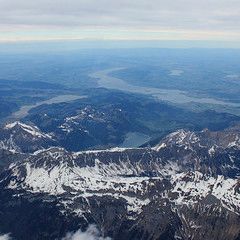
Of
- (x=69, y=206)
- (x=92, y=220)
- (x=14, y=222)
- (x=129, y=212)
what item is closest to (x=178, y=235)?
(x=129, y=212)

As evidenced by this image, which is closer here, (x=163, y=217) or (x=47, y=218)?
(x=163, y=217)

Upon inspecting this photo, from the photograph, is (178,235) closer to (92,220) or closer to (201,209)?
(201,209)

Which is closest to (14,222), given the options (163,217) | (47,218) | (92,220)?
(47,218)

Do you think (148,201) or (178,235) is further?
(148,201)

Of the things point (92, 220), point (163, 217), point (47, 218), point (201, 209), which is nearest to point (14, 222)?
point (47, 218)

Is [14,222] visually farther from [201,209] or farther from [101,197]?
[201,209]

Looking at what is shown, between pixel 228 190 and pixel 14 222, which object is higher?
pixel 228 190

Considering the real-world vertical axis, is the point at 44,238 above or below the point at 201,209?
below

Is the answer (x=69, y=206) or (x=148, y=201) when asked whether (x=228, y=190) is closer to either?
(x=148, y=201)
